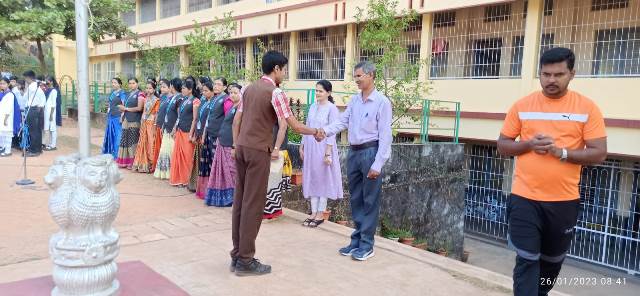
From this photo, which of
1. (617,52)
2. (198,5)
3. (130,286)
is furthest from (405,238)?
(198,5)

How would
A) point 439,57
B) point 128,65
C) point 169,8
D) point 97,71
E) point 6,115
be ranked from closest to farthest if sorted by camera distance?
point 6,115 → point 439,57 → point 169,8 → point 128,65 → point 97,71

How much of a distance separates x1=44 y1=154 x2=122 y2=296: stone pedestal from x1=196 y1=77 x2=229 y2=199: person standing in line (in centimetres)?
344

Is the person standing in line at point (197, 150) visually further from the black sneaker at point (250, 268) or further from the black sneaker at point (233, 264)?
the black sneaker at point (250, 268)

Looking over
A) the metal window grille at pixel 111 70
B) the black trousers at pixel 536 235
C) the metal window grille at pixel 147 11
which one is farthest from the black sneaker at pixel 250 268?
the metal window grille at pixel 111 70

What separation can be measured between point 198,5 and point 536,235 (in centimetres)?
1804

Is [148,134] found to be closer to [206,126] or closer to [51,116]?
[206,126]

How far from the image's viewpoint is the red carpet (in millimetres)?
3002

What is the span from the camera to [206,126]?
249 inches

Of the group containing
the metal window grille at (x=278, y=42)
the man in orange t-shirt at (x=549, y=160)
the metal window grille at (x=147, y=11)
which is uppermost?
the metal window grille at (x=147, y=11)

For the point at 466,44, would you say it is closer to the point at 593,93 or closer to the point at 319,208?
the point at 593,93

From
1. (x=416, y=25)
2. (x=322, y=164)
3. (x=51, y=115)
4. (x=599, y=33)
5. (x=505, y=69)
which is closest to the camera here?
(x=322, y=164)

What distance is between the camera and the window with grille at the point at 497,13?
33.5 ft

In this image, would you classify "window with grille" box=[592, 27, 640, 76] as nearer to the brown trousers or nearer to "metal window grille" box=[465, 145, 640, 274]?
"metal window grille" box=[465, 145, 640, 274]

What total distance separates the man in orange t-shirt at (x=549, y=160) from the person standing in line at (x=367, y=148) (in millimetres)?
1303
